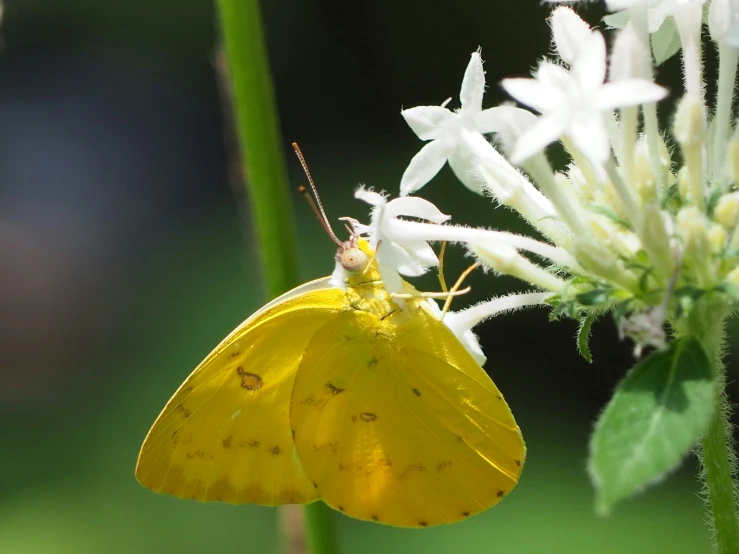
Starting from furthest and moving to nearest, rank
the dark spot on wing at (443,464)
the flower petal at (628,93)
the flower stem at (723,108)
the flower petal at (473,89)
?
the dark spot on wing at (443,464) < the flower petal at (473,89) < the flower stem at (723,108) < the flower petal at (628,93)

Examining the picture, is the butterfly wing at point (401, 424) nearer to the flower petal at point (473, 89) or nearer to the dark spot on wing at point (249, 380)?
the dark spot on wing at point (249, 380)

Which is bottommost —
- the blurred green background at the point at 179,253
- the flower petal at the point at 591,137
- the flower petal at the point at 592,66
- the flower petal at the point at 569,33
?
the blurred green background at the point at 179,253

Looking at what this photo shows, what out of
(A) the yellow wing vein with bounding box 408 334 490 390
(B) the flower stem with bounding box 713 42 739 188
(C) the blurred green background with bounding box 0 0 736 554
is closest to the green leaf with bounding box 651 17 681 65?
(B) the flower stem with bounding box 713 42 739 188

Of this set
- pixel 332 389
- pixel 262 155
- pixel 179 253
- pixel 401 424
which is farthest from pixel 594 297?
pixel 179 253

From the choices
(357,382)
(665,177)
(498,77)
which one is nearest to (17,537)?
(357,382)

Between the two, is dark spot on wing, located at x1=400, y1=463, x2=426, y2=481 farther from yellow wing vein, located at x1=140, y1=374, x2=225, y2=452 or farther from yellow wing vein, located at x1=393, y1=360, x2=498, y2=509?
yellow wing vein, located at x1=140, y1=374, x2=225, y2=452

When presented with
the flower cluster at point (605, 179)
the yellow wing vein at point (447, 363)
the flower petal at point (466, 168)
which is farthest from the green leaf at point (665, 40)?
the yellow wing vein at point (447, 363)

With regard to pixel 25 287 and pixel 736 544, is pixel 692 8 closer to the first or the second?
pixel 736 544
